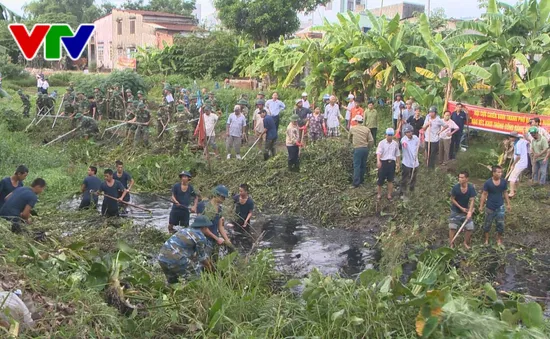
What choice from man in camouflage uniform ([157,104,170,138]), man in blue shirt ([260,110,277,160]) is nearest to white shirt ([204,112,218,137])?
man in blue shirt ([260,110,277,160])

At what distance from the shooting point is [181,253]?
7.20 m

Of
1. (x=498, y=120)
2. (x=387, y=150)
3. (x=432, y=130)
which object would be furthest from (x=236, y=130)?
(x=498, y=120)

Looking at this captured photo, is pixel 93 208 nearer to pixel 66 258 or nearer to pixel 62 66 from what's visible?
pixel 66 258

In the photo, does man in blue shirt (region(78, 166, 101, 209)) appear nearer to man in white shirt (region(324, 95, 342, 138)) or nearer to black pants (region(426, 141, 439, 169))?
man in white shirt (region(324, 95, 342, 138))

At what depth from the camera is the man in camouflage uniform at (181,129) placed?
16547mm

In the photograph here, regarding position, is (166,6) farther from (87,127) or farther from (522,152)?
(522,152)

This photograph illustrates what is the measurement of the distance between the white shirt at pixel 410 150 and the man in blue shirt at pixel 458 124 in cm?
260

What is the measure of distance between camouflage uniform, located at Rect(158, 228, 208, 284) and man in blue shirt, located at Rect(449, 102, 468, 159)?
9.10m

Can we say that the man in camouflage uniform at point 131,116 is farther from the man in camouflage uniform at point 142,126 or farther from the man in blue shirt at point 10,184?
the man in blue shirt at point 10,184

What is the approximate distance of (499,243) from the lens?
1057 cm

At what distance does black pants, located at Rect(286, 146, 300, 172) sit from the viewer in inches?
558

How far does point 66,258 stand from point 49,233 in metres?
2.12

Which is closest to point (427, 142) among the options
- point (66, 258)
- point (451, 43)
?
point (451, 43)

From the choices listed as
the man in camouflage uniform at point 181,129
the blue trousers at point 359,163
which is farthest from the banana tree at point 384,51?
the man in camouflage uniform at point 181,129
